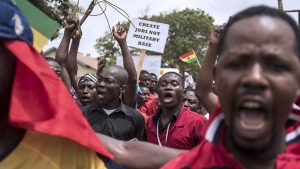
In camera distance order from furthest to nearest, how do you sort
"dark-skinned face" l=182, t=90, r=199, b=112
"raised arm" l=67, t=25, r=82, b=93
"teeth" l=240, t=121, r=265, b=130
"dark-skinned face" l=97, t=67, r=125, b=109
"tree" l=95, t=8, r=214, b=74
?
"tree" l=95, t=8, r=214, b=74 < "dark-skinned face" l=182, t=90, r=199, b=112 < "raised arm" l=67, t=25, r=82, b=93 < "dark-skinned face" l=97, t=67, r=125, b=109 < "teeth" l=240, t=121, r=265, b=130

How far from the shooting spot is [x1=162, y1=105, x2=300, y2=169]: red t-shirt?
162 centimetres

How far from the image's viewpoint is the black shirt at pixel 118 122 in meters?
4.89

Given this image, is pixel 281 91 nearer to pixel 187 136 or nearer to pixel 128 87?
pixel 187 136

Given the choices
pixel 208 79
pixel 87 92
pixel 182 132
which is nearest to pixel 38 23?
pixel 208 79

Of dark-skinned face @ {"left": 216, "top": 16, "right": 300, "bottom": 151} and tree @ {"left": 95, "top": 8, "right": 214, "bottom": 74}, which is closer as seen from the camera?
dark-skinned face @ {"left": 216, "top": 16, "right": 300, "bottom": 151}

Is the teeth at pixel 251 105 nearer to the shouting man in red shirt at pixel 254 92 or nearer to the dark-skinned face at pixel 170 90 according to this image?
the shouting man in red shirt at pixel 254 92

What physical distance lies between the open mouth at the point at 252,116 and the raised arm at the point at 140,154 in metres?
0.54

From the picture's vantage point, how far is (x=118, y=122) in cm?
499

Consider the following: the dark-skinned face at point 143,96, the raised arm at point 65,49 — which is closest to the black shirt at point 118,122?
the raised arm at point 65,49

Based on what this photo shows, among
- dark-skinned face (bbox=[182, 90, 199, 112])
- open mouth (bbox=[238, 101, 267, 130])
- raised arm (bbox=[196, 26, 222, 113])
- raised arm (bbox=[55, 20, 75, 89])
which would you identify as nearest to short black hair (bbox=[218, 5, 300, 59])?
open mouth (bbox=[238, 101, 267, 130])

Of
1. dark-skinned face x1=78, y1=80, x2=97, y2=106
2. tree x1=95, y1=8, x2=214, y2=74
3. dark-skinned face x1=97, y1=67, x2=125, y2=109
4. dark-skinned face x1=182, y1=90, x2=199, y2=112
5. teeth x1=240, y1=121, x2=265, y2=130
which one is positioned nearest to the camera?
teeth x1=240, y1=121, x2=265, y2=130

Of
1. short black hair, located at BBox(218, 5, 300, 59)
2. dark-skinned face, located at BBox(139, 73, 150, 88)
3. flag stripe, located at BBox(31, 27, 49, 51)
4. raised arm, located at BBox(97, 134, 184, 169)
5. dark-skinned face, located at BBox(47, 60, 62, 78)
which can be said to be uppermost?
short black hair, located at BBox(218, 5, 300, 59)

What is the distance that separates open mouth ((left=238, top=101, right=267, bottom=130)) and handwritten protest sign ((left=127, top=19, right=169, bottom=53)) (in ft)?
22.1

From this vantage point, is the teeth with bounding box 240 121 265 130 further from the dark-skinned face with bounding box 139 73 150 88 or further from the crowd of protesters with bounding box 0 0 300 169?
the dark-skinned face with bounding box 139 73 150 88
